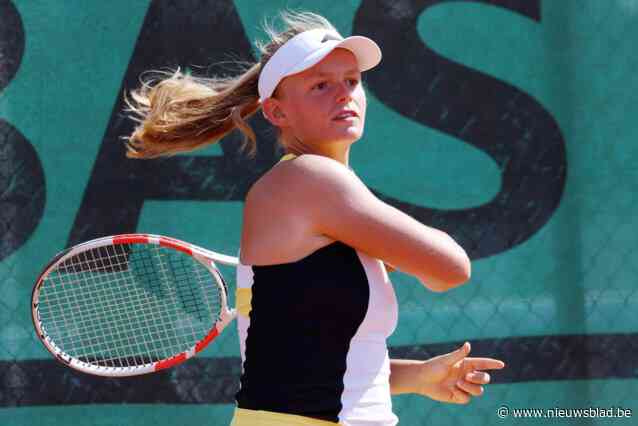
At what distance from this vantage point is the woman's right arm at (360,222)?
173 centimetres

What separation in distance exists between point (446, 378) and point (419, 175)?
1835 mm

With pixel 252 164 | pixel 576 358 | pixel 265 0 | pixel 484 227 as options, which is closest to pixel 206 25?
pixel 265 0

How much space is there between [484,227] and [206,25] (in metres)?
1.23

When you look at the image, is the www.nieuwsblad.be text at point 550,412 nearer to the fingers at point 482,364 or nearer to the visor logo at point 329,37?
the fingers at point 482,364

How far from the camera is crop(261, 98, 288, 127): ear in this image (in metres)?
1.96

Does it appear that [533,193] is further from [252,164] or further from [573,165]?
[252,164]

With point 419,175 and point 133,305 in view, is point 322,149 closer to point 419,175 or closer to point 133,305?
point 133,305

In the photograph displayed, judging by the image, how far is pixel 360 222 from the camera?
1.73m

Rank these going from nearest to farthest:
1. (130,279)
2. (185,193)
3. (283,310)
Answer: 1. (283,310)
2. (130,279)
3. (185,193)

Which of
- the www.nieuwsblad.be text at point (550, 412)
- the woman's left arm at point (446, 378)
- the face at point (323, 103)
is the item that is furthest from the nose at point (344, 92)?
the www.nieuwsblad.be text at point (550, 412)

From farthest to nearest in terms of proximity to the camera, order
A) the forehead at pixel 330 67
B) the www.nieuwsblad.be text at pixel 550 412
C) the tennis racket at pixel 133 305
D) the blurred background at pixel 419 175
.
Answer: the www.nieuwsblad.be text at pixel 550 412 < the blurred background at pixel 419 175 < the tennis racket at pixel 133 305 < the forehead at pixel 330 67

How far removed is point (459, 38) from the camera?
3.84m

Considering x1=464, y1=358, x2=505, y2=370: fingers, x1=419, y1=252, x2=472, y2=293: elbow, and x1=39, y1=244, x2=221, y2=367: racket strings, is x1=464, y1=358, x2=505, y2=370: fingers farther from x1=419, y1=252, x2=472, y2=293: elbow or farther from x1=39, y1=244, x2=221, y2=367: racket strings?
x1=39, y1=244, x2=221, y2=367: racket strings

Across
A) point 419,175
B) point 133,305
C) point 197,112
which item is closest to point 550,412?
point 419,175
